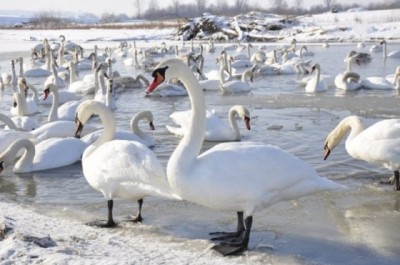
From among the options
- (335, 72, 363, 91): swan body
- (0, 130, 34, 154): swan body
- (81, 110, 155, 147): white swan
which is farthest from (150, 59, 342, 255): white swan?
(335, 72, 363, 91): swan body

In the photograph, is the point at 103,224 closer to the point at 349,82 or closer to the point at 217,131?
the point at 217,131

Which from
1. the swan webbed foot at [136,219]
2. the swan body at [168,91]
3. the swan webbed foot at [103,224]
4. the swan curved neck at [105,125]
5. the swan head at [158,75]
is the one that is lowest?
the swan body at [168,91]

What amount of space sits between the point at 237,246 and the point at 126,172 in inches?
45.4

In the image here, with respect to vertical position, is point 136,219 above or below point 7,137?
below

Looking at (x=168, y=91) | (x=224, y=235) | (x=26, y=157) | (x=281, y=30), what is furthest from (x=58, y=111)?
(x=281, y=30)

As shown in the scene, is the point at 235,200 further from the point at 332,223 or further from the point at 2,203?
the point at 2,203

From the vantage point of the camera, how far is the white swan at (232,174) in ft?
14.4

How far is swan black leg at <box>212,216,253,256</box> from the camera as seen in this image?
4562 millimetres

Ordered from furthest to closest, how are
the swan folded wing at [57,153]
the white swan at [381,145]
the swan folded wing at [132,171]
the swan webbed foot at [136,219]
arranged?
the swan folded wing at [57,153]
the white swan at [381,145]
the swan webbed foot at [136,219]
the swan folded wing at [132,171]

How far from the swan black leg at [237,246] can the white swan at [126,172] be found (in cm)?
53

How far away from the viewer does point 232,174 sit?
14.4ft

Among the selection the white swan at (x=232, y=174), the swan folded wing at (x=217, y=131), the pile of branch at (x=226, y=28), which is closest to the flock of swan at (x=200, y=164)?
the white swan at (x=232, y=174)

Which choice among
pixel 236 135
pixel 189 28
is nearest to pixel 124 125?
pixel 236 135

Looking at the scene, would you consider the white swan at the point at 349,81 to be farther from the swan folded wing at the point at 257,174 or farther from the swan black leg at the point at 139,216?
the swan folded wing at the point at 257,174
